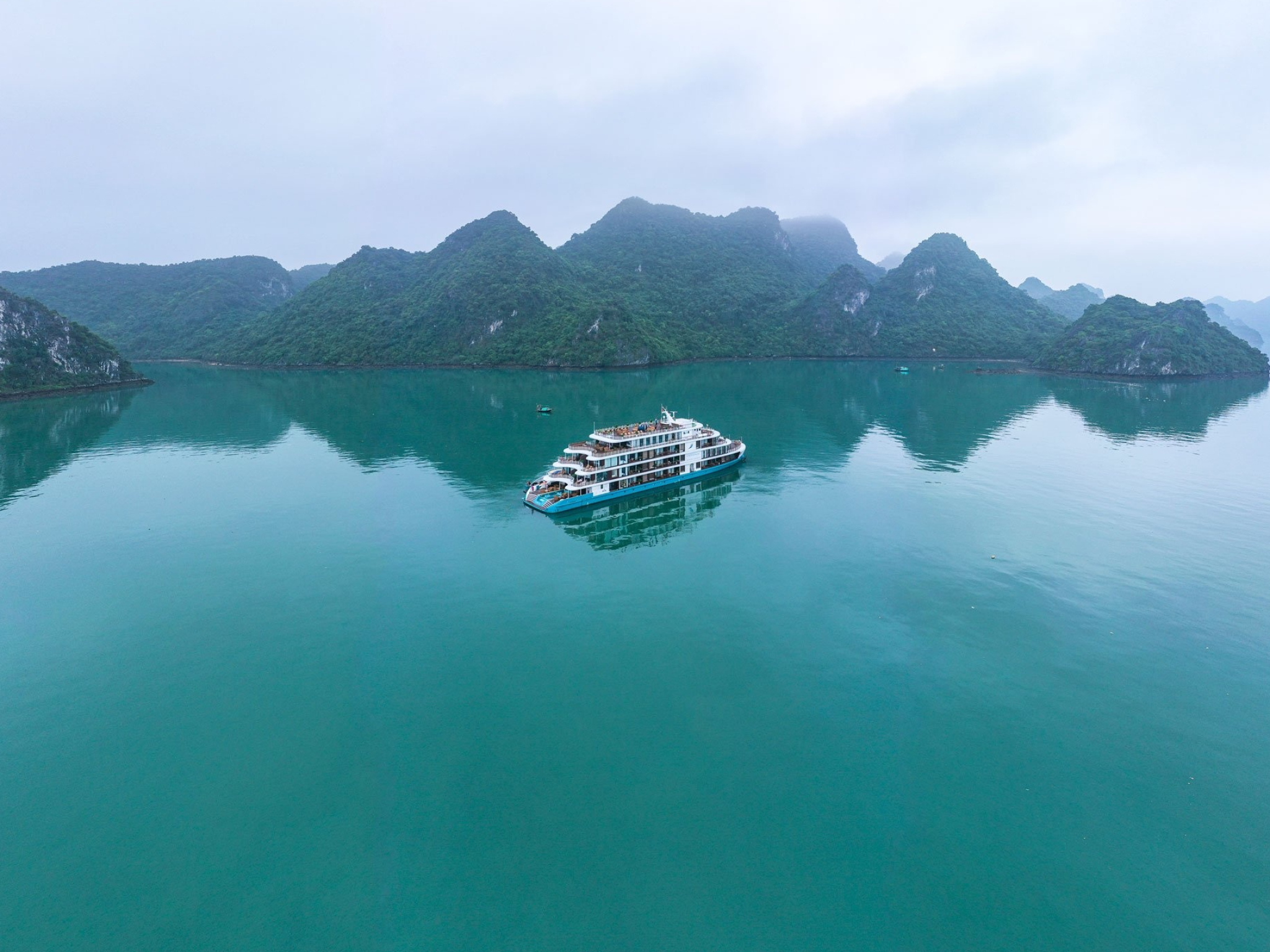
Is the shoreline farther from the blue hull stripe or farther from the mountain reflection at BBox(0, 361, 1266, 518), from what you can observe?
the blue hull stripe

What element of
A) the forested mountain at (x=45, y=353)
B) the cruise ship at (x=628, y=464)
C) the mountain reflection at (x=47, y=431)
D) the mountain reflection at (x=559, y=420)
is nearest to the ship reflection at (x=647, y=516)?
the mountain reflection at (x=559, y=420)

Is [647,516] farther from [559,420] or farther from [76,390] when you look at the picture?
[76,390]

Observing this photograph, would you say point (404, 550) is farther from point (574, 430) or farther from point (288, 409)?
point (288, 409)

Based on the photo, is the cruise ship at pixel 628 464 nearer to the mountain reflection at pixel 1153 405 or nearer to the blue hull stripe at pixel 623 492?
the blue hull stripe at pixel 623 492

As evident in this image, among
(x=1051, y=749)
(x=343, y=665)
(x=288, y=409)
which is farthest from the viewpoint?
(x=288, y=409)

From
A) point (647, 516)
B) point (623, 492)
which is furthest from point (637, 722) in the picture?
point (623, 492)

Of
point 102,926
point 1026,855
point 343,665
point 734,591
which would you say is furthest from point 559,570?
point 1026,855

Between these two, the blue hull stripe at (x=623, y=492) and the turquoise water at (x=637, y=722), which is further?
the blue hull stripe at (x=623, y=492)
